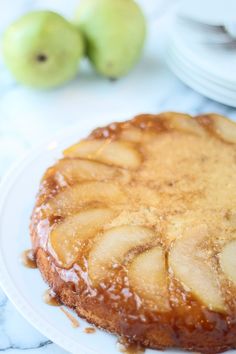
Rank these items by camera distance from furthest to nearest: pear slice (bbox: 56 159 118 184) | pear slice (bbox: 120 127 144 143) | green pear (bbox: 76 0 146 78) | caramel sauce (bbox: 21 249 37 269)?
green pear (bbox: 76 0 146 78)
pear slice (bbox: 120 127 144 143)
pear slice (bbox: 56 159 118 184)
caramel sauce (bbox: 21 249 37 269)

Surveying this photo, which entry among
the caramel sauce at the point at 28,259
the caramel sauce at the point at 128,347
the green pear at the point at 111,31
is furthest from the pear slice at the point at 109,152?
the green pear at the point at 111,31

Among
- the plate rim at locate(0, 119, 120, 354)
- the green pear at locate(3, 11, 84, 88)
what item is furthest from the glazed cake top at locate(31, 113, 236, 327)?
the green pear at locate(3, 11, 84, 88)

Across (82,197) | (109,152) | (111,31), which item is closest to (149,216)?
(82,197)

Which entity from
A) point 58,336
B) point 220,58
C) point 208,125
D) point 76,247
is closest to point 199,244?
point 76,247

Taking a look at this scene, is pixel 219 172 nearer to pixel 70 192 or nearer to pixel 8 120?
pixel 70 192

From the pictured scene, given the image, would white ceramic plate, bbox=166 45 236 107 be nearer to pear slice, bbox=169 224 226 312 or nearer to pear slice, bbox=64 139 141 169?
pear slice, bbox=64 139 141 169
